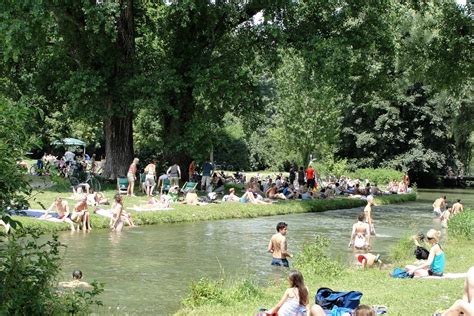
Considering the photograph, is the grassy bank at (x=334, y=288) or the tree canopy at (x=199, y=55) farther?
the tree canopy at (x=199, y=55)

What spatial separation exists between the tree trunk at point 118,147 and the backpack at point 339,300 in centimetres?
2255

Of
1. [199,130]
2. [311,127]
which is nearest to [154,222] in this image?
[199,130]

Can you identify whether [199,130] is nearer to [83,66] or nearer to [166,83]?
[166,83]

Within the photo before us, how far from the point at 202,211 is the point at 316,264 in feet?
37.8

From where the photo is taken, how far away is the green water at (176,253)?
12977mm

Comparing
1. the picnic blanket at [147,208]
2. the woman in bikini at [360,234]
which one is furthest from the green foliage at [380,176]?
the woman in bikini at [360,234]

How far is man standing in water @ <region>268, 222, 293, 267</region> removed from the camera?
1582 centimetres

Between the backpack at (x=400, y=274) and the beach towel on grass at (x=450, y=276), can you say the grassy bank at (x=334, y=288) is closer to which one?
the backpack at (x=400, y=274)

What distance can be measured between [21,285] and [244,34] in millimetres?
25677

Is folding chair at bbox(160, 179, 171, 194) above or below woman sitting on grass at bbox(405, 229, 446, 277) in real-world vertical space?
above

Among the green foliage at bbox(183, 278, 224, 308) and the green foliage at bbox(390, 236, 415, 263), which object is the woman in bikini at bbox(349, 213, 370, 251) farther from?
the green foliage at bbox(183, 278, 224, 308)

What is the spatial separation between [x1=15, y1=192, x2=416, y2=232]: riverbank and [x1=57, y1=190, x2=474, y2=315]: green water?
623mm

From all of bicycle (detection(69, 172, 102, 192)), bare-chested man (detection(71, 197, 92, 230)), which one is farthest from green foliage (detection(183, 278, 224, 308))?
bicycle (detection(69, 172, 102, 192))

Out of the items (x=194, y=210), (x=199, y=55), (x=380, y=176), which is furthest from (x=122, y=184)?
(x=380, y=176)
